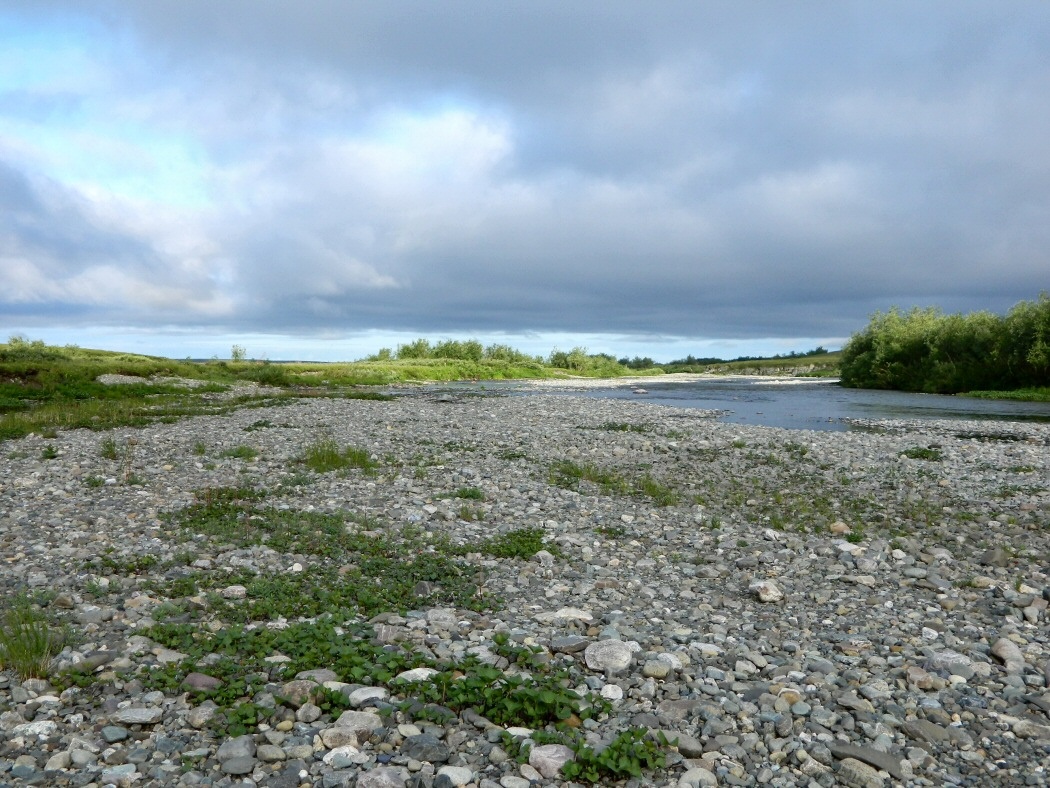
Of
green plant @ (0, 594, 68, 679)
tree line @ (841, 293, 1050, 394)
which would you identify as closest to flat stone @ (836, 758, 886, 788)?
Result: green plant @ (0, 594, 68, 679)

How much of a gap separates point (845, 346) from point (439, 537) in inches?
3770

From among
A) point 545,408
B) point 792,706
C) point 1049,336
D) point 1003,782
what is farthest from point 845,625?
point 1049,336

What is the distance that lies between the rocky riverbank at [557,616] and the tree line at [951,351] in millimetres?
55732

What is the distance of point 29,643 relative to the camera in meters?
7.23

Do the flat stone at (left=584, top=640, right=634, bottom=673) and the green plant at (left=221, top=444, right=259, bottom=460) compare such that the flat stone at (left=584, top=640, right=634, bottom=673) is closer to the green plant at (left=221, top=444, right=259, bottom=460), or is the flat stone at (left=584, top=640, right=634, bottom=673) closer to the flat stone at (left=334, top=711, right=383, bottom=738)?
the flat stone at (left=334, top=711, right=383, bottom=738)

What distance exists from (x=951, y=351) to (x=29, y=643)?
3412 inches

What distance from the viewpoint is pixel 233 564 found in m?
11.0

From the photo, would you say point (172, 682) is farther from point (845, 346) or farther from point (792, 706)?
point (845, 346)

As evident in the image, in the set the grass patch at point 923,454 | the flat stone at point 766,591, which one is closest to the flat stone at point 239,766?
the flat stone at point 766,591

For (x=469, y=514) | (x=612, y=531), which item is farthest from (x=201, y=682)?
(x=612, y=531)

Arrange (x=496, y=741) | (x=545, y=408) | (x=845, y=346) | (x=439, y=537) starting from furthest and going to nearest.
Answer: (x=845, y=346) → (x=545, y=408) → (x=439, y=537) → (x=496, y=741)

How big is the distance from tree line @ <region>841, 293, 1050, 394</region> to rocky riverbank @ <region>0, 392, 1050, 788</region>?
55.7m

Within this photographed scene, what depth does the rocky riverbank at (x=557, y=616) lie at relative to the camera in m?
5.92

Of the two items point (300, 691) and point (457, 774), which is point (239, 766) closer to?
point (300, 691)
